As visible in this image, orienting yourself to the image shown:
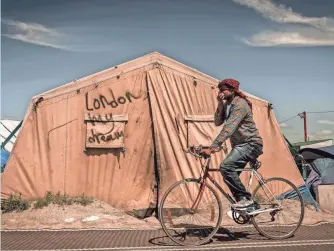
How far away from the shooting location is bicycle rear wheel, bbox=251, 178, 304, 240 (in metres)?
5.69

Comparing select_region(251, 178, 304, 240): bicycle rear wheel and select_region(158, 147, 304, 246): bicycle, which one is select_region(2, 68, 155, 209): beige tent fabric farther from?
select_region(251, 178, 304, 240): bicycle rear wheel

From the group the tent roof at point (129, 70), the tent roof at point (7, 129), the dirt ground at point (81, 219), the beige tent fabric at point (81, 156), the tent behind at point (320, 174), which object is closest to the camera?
the dirt ground at point (81, 219)

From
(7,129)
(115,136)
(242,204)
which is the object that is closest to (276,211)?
(242,204)

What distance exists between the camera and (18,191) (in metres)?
8.30

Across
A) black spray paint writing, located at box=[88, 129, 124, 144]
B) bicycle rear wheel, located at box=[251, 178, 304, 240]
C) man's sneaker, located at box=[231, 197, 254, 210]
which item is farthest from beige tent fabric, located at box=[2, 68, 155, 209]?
man's sneaker, located at box=[231, 197, 254, 210]

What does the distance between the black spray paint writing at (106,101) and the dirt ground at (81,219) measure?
1.95 metres

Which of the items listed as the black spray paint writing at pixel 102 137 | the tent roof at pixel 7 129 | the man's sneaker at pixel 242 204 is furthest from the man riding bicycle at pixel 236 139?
the tent roof at pixel 7 129

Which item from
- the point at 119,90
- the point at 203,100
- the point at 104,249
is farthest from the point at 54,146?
the point at 104,249

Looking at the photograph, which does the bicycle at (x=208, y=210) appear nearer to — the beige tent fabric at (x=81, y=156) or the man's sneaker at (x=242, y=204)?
the man's sneaker at (x=242, y=204)

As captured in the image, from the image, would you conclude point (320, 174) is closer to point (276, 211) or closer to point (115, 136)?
point (276, 211)

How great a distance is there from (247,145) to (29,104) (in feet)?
15.9

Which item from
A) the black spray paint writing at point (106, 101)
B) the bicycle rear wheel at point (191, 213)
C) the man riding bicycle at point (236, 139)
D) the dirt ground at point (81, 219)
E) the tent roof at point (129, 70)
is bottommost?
the dirt ground at point (81, 219)

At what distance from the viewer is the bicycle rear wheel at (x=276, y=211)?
5691mm

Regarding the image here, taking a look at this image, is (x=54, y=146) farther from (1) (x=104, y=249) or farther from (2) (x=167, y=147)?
(1) (x=104, y=249)
